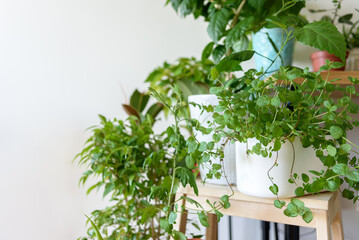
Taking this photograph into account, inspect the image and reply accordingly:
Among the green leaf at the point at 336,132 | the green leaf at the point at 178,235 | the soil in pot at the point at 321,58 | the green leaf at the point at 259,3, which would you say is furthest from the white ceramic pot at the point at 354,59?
the green leaf at the point at 178,235

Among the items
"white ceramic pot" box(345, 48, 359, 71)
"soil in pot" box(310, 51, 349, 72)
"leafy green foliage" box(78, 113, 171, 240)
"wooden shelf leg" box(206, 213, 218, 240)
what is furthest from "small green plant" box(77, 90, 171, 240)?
"white ceramic pot" box(345, 48, 359, 71)

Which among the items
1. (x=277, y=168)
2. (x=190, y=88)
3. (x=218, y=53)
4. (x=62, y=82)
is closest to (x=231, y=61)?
(x=277, y=168)

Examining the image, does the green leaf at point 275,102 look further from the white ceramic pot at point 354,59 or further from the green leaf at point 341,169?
the white ceramic pot at point 354,59

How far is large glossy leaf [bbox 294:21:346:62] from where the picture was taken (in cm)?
66

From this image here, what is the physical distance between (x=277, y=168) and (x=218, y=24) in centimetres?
54

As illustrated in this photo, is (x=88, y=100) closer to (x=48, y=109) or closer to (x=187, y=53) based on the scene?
(x=48, y=109)

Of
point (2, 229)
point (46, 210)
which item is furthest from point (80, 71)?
point (2, 229)

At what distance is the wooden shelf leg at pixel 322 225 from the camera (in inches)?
25.9

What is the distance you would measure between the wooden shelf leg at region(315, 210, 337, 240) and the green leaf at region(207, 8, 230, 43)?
0.62 meters

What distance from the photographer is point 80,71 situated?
1632 millimetres

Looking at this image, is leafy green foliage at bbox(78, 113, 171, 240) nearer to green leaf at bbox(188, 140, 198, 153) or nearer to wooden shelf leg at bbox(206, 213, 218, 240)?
wooden shelf leg at bbox(206, 213, 218, 240)

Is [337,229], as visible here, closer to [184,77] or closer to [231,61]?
[231,61]

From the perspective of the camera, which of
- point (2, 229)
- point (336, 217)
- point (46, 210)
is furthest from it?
point (46, 210)

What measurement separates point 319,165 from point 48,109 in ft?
4.28
